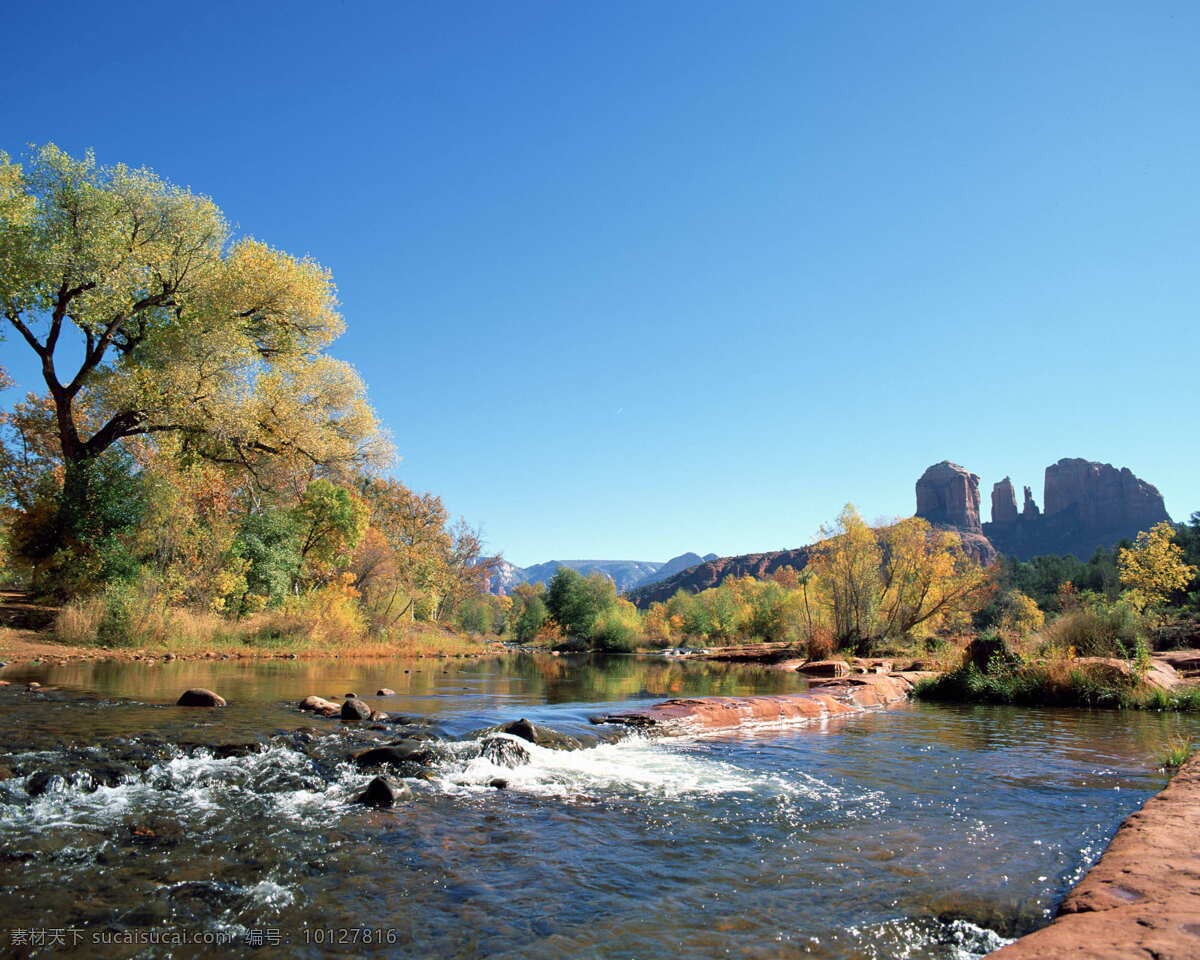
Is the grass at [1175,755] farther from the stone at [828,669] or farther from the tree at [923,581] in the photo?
the tree at [923,581]

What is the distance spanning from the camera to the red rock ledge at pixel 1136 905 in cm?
263

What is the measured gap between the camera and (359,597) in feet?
119

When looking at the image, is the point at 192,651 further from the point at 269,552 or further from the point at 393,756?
the point at 393,756

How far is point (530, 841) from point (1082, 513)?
187 m

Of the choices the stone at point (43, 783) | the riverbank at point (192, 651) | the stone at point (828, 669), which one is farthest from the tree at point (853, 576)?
the stone at point (43, 783)

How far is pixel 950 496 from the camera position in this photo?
179 metres

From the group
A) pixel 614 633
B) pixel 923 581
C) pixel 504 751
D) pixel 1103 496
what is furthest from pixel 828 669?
pixel 1103 496

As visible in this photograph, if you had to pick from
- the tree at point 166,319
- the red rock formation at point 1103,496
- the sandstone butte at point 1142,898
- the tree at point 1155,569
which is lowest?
the sandstone butte at point 1142,898

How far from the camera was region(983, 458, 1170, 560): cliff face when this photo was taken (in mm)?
146125

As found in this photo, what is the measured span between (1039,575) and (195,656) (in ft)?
286

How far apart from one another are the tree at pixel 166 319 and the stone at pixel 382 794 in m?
15.3

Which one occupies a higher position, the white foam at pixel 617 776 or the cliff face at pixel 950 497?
the cliff face at pixel 950 497

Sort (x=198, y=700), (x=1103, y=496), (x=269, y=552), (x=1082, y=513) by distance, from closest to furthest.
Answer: (x=198, y=700) → (x=269, y=552) → (x=1103, y=496) → (x=1082, y=513)

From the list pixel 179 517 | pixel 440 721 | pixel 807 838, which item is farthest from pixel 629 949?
pixel 179 517
